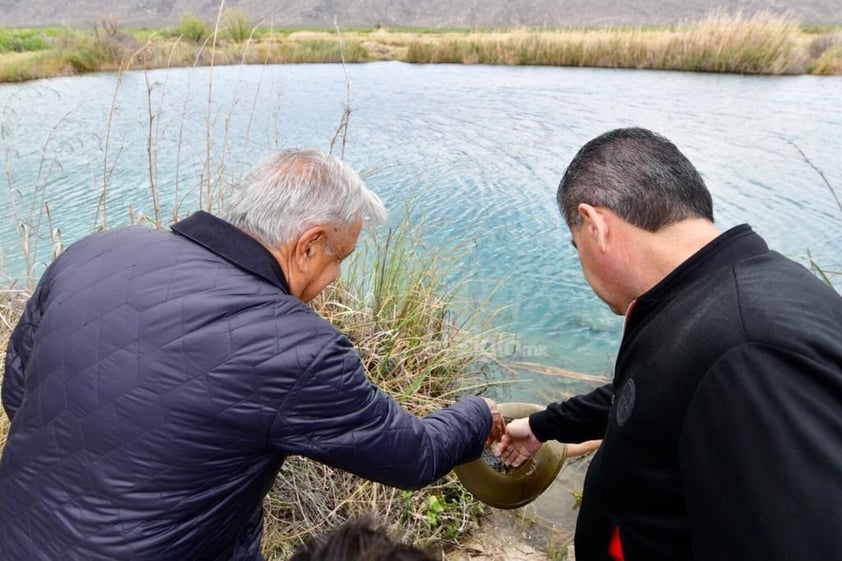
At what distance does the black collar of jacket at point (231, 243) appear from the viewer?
4.11 feet

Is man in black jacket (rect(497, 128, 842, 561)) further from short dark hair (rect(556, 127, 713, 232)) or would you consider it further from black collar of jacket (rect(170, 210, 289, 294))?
black collar of jacket (rect(170, 210, 289, 294))

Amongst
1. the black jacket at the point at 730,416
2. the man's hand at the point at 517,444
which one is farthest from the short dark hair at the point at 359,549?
the man's hand at the point at 517,444

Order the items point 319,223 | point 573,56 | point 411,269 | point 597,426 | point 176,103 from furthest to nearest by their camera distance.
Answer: point 573,56, point 176,103, point 411,269, point 597,426, point 319,223

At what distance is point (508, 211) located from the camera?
6.32 metres

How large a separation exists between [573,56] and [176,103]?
40.1 feet

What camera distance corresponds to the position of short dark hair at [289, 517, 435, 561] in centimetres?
76

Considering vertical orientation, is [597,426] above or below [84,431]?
below

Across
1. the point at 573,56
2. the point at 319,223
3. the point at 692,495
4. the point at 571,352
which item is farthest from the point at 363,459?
the point at 573,56

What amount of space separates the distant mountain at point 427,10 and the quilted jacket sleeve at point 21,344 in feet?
213

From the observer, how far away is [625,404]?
1.16m

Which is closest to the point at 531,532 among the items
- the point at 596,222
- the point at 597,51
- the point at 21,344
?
the point at 596,222

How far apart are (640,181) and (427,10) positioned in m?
80.7

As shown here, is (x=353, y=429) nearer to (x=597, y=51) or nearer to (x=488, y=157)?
(x=488, y=157)

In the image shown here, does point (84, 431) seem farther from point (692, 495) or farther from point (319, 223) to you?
point (692, 495)
